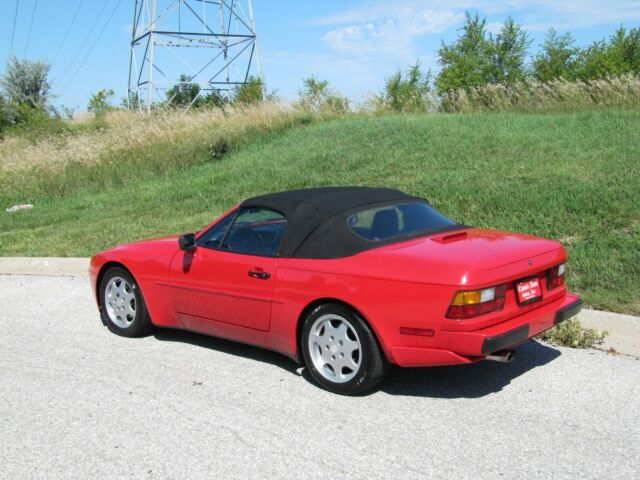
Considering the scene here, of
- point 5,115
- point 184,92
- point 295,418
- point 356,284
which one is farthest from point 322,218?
point 5,115

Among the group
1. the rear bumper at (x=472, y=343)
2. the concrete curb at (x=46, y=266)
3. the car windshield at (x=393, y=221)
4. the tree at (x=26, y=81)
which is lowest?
the concrete curb at (x=46, y=266)

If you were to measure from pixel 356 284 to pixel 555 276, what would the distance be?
1453 mm

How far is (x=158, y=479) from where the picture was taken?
12.6 feet

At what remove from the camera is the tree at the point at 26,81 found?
55500mm

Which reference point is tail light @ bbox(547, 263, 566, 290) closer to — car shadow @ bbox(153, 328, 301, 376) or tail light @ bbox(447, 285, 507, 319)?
tail light @ bbox(447, 285, 507, 319)

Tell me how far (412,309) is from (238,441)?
129 cm

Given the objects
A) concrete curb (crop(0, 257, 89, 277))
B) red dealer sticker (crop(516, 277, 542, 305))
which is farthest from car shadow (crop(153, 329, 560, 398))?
concrete curb (crop(0, 257, 89, 277))

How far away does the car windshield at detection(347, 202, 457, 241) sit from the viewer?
5242mm

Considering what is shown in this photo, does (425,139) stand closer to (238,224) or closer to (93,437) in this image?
(238,224)

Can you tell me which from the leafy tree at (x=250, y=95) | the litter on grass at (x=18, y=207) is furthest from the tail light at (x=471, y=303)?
the leafy tree at (x=250, y=95)

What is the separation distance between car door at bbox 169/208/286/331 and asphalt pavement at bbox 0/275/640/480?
43 centimetres

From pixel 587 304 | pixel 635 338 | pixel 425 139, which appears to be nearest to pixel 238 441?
pixel 635 338

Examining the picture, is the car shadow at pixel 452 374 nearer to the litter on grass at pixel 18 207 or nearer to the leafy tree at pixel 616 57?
the litter on grass at pixel 18 207

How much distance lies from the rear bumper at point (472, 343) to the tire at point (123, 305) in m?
2.79
